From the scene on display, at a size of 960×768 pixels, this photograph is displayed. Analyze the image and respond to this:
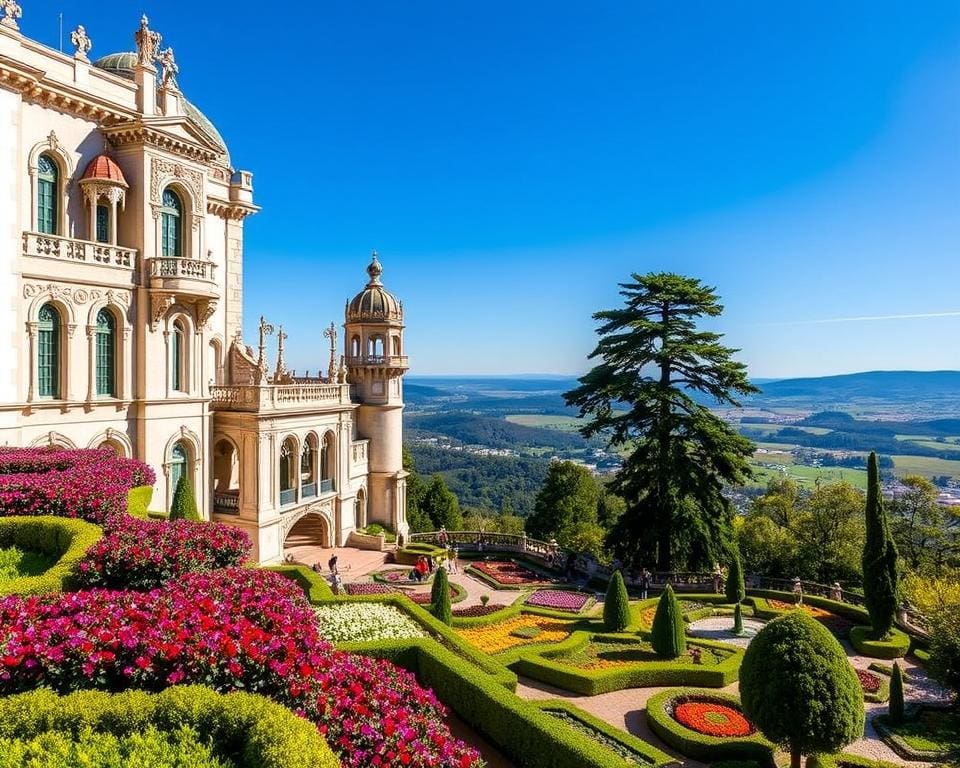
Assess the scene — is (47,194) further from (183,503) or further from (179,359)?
(183,503)

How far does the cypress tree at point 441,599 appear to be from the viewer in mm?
20969

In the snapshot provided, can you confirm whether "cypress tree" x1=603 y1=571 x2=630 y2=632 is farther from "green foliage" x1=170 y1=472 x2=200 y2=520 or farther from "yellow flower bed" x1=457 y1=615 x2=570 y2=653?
"green foliage" x1=170 y1=472 x2=200 y2=520

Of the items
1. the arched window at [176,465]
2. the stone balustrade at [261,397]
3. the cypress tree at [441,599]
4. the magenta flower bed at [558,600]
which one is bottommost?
the magenta flower bed at [558,600]

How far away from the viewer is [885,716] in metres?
16.9

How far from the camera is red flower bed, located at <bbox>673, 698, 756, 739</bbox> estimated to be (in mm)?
15102

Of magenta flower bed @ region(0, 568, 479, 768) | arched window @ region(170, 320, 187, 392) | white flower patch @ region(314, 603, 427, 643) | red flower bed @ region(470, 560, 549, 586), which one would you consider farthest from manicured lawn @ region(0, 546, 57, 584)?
red flower bed @ region(470, 560, 549, 586)

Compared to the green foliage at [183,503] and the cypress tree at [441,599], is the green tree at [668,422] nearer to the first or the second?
the cypress tree at [441,599]

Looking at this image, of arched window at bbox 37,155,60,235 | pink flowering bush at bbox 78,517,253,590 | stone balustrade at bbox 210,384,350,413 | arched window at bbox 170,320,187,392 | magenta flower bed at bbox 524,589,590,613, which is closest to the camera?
pink flowering bush at bbox 78,517,253,590

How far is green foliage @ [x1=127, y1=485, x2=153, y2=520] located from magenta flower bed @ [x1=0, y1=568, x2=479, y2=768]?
9.29m

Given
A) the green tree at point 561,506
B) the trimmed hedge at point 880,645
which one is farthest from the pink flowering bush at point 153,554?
the green tree at point 561,506

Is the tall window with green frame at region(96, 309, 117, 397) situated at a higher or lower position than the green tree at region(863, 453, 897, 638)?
higher

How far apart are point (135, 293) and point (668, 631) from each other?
24.0 meters

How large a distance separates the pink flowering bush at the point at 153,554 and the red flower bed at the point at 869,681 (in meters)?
19.1

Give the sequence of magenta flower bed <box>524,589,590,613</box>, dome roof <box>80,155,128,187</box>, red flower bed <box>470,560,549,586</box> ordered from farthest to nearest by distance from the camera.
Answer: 1. red flower bed <box>470,560,549,586</box>
2. magenta flower bed <box>524,589,590,613</box>
3. dome roof <box>80,155,128,187</box>
